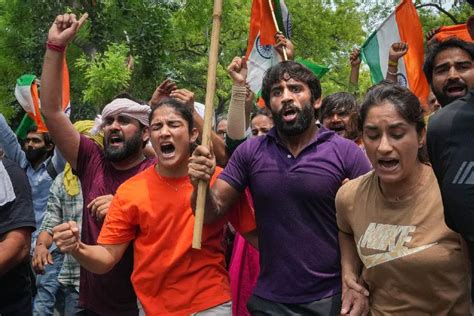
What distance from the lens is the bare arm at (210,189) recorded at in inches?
139

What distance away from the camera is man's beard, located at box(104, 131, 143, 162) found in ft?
14.9

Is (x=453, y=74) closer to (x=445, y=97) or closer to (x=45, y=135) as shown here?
(x=445, y=97)

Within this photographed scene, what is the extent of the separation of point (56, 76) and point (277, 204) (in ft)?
5.40

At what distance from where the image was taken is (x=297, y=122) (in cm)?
374

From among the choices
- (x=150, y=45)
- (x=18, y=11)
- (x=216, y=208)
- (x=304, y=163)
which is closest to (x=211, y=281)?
(x=216, y=208)

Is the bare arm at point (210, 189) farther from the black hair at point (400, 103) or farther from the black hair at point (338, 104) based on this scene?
the black hair at point (338, 104)

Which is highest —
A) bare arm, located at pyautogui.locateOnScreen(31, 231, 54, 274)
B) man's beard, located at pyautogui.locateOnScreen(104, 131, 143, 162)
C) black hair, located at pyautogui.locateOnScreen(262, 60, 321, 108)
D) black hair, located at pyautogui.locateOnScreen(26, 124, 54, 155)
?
black hair, located at pyautogui.locateOnScreen(262, 60, 321, 108)

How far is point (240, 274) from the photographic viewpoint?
14.7ft

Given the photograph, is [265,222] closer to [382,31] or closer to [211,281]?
[211,281]

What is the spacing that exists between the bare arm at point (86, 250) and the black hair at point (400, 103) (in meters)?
1.53

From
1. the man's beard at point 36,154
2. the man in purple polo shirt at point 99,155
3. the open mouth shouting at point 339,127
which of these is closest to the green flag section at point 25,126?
the man's beard at point 36,154

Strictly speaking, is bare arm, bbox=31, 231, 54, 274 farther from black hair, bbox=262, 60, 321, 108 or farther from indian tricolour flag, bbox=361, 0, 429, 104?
indian tricolour flag, bbox=361, 0, 429, 104

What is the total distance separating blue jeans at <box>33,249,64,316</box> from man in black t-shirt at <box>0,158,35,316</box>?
246 centimetres

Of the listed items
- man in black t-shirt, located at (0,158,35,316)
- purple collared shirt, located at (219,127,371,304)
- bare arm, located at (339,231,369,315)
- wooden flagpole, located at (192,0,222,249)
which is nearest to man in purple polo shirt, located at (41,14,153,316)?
man in black t-shirt, located at (0,158,35,316)
